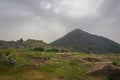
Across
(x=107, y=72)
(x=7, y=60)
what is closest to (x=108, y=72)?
(x=107, y=72)

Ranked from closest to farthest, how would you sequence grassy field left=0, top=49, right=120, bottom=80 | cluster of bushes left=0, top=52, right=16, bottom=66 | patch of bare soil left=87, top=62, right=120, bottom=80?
grassy field left=0, top=49, right=120, bottom=80, patch of bare soil left=87, top=62, right=120, bottom=80, cluster of bushes left=0, top=52, right=16, bottom=66

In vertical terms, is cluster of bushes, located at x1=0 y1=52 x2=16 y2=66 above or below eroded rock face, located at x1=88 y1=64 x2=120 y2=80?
above

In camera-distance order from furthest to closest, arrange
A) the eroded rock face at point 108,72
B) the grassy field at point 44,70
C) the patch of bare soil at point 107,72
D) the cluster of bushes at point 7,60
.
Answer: the cluster of bushes at point 7,60
the eroded rock face at point 108,72
the patch of bare soil at point 107,72
the grassy field at point 44,70

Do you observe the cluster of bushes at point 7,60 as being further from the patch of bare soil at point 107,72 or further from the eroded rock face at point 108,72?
the eroded rock face at point 108,72

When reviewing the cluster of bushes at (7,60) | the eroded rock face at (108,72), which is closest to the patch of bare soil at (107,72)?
the eroded rock face at (108,72)

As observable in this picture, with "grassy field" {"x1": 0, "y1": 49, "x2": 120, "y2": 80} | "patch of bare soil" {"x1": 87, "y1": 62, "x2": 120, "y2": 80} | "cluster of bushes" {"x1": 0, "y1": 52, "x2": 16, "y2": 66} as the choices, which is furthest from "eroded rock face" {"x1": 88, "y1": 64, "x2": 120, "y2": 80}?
"cluster of bushes" {"x1": 0, "y1": 52, "x2": 16, "y2": 66}

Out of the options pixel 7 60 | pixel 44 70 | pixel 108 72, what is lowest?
A: pixel 108 72

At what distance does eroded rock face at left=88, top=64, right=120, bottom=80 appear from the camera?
154 ft

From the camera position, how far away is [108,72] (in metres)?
48.2

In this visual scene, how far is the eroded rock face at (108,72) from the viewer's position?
154ft

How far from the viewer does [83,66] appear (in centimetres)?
5134

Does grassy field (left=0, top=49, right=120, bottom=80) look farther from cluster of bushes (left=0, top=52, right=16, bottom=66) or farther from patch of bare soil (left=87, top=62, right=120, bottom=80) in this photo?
patch of bare soil (left=87, top=62, right=120, bottom=80)

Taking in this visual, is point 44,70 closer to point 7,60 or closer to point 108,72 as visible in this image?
point 7,60

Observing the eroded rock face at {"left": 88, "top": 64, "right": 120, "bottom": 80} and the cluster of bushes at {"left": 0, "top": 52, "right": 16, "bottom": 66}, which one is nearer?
the eroded rock face at {"left": 88, "top": 64, "right": 120, "bottom": 80}
